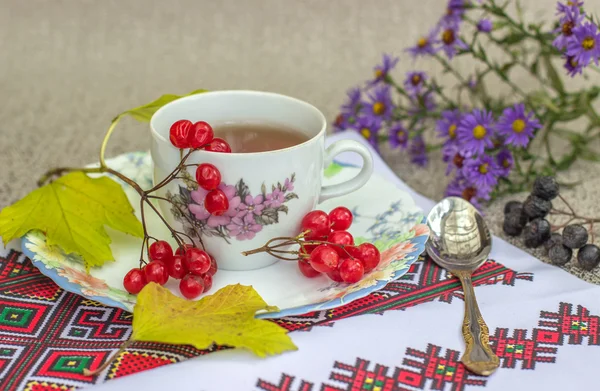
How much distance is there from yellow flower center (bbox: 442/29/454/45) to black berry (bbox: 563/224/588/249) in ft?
1.56

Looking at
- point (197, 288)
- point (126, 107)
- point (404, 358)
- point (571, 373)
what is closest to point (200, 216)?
point (197, 288)

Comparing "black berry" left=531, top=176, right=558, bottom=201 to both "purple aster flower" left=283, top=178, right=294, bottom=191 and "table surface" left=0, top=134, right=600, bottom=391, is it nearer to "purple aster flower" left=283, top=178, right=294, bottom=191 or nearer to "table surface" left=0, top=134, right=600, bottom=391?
"table surface" left=0, top=134, right=600, bottom=391

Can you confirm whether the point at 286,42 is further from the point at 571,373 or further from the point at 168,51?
the point at 571,373

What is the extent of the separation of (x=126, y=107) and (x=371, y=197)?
90 cm

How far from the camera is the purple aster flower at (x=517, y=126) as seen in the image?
1.16 meters

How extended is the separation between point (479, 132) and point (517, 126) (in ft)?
0.20

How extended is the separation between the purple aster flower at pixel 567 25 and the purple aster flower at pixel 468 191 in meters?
Result: 0.25

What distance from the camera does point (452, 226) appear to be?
0.98 metres

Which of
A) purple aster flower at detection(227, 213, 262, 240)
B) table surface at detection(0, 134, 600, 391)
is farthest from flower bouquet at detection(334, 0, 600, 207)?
purple aster flower at detection(227, 213, 262, 240)

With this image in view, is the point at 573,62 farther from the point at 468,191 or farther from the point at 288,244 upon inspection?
the point at 288,244

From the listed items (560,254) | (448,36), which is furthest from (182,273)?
(448,36)

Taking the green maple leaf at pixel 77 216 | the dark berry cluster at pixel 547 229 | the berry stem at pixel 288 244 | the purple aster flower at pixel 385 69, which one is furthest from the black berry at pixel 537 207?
the green maple leaf at pixel 77 216

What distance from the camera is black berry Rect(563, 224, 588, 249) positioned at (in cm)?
97

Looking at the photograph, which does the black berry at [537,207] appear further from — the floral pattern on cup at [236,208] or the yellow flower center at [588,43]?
the floral pattern on cup at [236,208]
